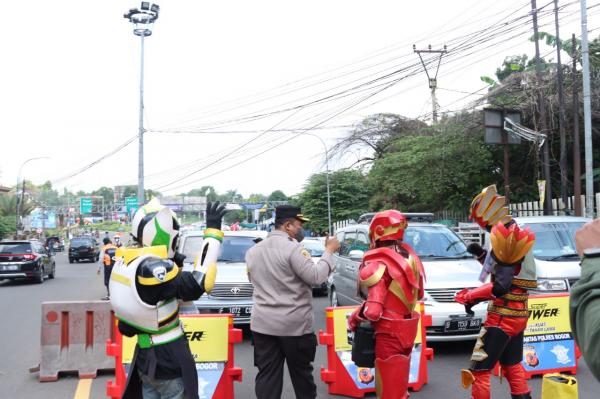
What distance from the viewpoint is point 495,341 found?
5.09m

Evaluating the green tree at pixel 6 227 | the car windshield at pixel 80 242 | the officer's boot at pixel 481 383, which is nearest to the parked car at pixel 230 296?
the officer's boot at pixel 481 383

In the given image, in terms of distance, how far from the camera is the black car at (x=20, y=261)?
2231 cm

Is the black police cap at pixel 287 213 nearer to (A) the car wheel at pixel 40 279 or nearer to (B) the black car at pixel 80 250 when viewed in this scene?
(A) the car wheel at pixel 40 279

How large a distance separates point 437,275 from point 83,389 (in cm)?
471

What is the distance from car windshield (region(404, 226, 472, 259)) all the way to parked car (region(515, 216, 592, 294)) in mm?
998

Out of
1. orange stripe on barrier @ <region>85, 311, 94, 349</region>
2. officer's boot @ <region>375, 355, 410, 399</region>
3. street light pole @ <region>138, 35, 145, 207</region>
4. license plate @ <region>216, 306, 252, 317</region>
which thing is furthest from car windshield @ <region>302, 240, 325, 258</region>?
officer's boot @ <region>375, 355, 410, 399</region>

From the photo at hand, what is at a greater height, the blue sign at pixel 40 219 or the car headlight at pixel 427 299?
the blue sign at pixel 40 219

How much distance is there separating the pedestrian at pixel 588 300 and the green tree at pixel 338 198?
121ft

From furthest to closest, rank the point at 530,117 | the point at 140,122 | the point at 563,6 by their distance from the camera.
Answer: the point at 140,122 < the point at 530,117 < the point at 563,6

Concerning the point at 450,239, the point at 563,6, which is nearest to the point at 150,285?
the point at 450,239

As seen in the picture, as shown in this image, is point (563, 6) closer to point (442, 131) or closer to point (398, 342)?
point (442, 131)

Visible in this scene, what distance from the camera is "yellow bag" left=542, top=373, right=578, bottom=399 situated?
4.33 m

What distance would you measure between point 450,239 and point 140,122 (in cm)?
1777

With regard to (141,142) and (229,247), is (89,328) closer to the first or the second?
(229,247)
